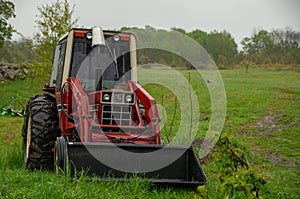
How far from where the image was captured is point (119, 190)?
5.08m

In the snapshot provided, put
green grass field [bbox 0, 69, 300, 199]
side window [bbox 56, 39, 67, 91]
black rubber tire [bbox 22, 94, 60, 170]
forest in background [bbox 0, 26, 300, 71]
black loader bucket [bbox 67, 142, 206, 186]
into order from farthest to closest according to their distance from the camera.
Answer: forest in background [bbox 0, 26, 300, 71] → side window [bbox 56, 39, 67, 91] → black rubber tire [bbox 22, 94, 60, 170] → black loader bucket [bbox 67, 142, 206, 186] → green grass field [bbox 0, 69, 300, 199]

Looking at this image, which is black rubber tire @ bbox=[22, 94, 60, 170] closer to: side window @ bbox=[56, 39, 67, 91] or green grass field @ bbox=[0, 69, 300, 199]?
green grass field @ bbox=[0, 69, 300, 199]

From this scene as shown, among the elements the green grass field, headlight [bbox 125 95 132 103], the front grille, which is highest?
headlight [bbox 125 95 132 103]

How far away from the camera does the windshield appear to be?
6.78 metres

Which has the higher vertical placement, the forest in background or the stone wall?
the forest in background

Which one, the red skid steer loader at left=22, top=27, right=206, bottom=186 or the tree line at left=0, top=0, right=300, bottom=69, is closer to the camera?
the red skid steer loader at left=22, top=27, right=206, bottom=186

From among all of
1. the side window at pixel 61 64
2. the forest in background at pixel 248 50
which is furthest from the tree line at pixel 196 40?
the side window at pixel 61 64

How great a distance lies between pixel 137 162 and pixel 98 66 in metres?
1.98

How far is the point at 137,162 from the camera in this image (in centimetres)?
570

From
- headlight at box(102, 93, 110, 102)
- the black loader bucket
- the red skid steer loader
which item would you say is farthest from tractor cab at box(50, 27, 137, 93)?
the black loader bucket

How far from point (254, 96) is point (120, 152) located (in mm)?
17112

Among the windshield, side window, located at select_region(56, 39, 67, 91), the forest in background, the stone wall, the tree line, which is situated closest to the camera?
the windshield

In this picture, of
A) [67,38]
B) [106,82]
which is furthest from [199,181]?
[67,38]

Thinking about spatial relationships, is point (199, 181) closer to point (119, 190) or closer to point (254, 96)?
point (119, 190)
